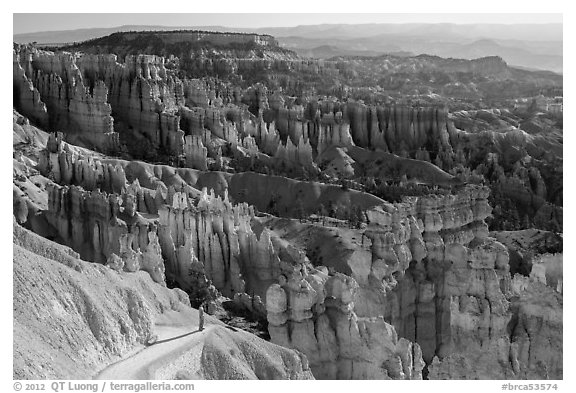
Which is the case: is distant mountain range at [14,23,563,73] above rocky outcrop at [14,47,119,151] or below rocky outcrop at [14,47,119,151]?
above

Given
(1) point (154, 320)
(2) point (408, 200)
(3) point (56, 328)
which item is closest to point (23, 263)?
(3) point (56, 328)

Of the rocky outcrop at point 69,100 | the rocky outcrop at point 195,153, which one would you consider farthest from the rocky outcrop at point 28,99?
the rocky outcrop at point 195,153

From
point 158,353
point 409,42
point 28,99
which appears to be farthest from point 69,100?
point 409,42

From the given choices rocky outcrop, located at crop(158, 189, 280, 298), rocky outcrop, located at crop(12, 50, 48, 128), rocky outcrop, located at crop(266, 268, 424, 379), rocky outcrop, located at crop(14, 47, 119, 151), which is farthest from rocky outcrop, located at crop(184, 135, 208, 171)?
rocky outcrop, located at crop(266, 268, 424, 379)

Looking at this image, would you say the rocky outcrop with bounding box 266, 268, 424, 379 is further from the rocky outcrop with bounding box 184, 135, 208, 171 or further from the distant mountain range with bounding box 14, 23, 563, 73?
the distant mountain range with bounding box 14, 23, 563, 73

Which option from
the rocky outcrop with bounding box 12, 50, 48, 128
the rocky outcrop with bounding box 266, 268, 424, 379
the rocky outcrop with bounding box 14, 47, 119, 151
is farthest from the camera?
the rocky outcrop with bounding box 14, 47, 119, 151

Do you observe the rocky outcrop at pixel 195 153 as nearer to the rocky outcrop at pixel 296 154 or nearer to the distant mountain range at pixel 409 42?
the rocky outcrop at pixel 296 154

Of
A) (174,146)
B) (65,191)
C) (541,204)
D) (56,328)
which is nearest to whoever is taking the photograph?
(56,328)

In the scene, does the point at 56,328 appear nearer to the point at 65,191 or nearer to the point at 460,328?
the point at 460,328
